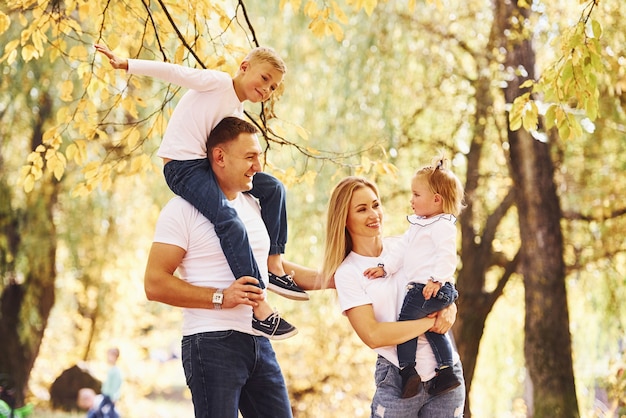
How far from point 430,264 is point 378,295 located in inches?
7.5

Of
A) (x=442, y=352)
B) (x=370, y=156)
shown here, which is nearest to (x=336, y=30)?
(x=442, y=352)

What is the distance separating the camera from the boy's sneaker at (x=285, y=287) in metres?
2.77

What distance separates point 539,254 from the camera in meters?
6.74

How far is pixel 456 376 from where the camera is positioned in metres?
2.49

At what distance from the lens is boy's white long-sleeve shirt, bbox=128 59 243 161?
255cm

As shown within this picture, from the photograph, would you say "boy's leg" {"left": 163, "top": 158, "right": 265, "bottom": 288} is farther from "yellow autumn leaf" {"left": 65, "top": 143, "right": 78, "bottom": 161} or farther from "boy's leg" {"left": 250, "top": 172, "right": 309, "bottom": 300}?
"yellow autumn leaf" {"left": 65, "top": 143, "right": 78, "bottom": 161}

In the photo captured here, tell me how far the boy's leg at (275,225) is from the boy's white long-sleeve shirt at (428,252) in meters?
0.36

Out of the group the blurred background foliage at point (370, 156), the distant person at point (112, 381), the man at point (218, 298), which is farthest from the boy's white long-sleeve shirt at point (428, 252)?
the distant person at point (112, 381)

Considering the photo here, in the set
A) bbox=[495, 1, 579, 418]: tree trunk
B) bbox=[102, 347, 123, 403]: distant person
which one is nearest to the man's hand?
bbox=[495, 1, 579, 418]: tree trunk

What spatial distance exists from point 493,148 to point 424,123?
0.72 m

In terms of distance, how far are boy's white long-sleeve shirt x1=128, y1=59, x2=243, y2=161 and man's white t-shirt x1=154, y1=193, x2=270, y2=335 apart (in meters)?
0.20

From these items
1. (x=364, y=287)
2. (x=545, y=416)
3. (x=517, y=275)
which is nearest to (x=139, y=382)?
(x=517, y=275)

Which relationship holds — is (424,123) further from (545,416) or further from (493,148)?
(545,416)

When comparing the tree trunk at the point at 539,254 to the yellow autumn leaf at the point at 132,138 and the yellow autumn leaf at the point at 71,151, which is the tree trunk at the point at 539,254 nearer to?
the yellow autumn leaf at the point at 132,138
